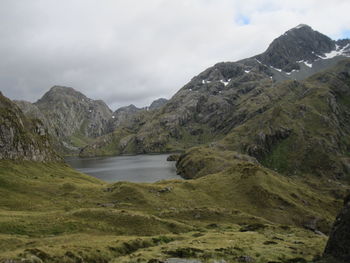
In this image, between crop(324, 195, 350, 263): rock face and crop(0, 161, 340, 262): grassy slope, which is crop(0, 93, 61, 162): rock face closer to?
crop(0, 161, 340, 262): grassy slope

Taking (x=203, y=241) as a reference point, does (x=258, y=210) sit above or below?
below

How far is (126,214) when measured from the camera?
58.0 meters

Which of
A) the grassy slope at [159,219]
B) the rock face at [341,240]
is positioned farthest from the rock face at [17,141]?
the rock face at [341,240]

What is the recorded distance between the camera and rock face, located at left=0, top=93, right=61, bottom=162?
12686 cm

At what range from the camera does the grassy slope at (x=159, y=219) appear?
3459 cm

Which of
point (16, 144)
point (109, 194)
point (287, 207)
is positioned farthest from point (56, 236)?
point (16, 144)

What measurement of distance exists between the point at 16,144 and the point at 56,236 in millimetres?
102765

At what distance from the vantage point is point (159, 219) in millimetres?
58906

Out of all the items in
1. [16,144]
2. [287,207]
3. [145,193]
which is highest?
[16,144]

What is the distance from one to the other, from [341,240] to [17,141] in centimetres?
13448

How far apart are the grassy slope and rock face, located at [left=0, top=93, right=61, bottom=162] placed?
7.54 m

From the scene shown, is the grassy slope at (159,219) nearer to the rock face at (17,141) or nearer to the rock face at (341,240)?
the rock face at (341,240)

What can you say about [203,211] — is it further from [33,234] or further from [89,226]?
[33,234]

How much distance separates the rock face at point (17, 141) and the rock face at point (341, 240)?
112897 millimetres
